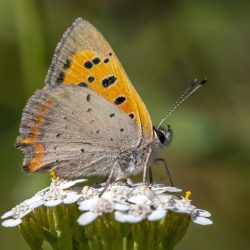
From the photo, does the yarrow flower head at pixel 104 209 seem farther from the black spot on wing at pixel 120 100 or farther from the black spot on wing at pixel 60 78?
the black spot on wing at pixel 60 78

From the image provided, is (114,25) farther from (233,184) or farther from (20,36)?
(233,184)

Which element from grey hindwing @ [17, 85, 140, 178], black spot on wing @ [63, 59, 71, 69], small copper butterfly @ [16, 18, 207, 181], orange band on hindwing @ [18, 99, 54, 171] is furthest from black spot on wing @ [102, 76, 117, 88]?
orange band on hindwing @ [18, 99, 54, 171]

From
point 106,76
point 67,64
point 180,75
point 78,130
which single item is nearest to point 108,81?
point 106,76

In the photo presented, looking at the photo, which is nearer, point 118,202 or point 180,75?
point 118,202

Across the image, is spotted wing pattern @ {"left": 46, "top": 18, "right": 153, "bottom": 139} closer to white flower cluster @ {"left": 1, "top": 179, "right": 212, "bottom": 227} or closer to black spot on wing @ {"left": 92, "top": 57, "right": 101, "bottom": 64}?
black spot on wing @ {"left": 92, "top": 57, "right": 101, "bottom": 64}

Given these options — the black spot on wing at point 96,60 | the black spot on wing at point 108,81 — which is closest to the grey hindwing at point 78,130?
the black spot on wing at point 108,81

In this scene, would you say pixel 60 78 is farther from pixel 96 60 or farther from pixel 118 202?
pixel 118 202
